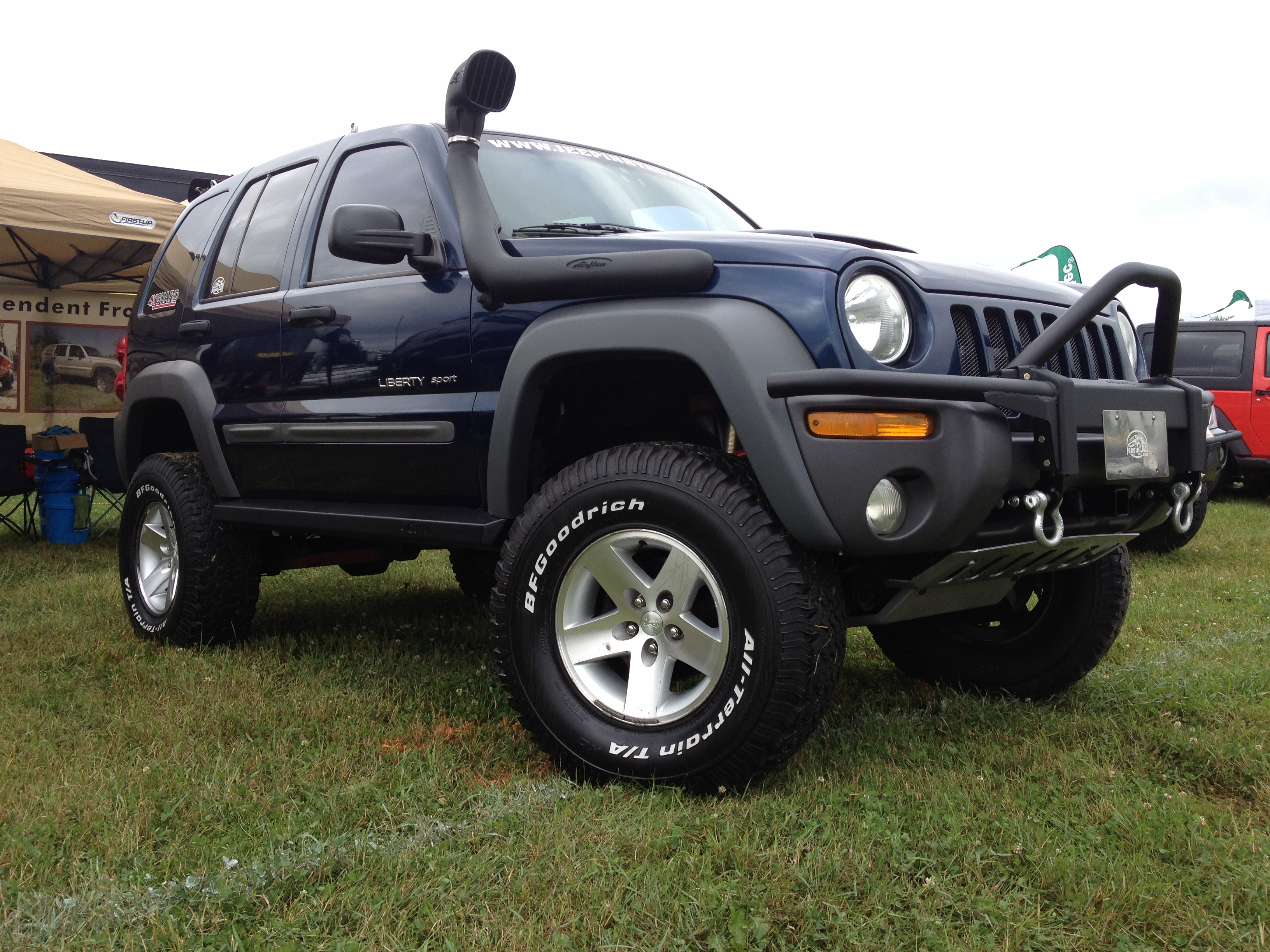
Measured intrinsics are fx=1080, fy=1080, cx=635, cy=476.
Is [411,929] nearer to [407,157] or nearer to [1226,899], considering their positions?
[1226,899]

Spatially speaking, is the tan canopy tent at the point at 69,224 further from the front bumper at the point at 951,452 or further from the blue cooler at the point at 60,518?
the front bumper at the point at 951,452

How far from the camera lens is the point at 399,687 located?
12.3 feet

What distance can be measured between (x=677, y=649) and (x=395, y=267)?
1.63 metres

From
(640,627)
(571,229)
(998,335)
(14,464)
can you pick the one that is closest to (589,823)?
(640,627)

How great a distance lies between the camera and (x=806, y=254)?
260 centimetres

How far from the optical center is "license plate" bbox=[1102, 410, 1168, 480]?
8.73 ft

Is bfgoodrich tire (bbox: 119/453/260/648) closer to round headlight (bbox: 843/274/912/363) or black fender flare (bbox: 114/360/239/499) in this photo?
black fender flare (bbox: 114/360/239/499)

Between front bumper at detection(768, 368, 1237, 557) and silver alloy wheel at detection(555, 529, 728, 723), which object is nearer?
front bumper at detection(768, 368, 1237, 557)

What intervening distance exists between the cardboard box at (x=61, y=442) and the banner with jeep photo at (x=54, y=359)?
122 inches

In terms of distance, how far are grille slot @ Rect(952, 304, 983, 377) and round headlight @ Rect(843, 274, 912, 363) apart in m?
0.17

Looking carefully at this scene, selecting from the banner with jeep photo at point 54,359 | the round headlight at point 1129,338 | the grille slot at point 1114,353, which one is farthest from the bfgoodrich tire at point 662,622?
the banner with jeep photo at point 54,359

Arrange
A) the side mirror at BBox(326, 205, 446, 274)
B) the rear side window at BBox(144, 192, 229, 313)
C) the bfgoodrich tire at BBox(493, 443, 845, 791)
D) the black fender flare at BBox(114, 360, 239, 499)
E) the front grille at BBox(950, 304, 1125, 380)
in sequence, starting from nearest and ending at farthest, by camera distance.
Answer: the bfgoodrich tire at BBox(493, 443, 845, 791)
the front grille at BBox(950, 304, 1125, 380)
the side mirror at BBox(326, 205, 446, 274)
the black fender flare at BBox(114, 360, 239, 499)
the rear side window at BBox(144, 192, 229, 313)

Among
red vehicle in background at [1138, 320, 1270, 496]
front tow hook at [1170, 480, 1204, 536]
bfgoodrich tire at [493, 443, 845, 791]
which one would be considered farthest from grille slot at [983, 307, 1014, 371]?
red vehicle in background at [1138, 320, 1270, 496]

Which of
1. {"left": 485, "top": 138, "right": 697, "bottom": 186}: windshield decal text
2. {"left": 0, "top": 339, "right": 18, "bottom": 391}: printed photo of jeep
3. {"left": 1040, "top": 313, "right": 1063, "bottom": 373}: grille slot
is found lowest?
{"left": 0, "top": 339, "right": 18, "bottom": 391}: printed photo of jeep
